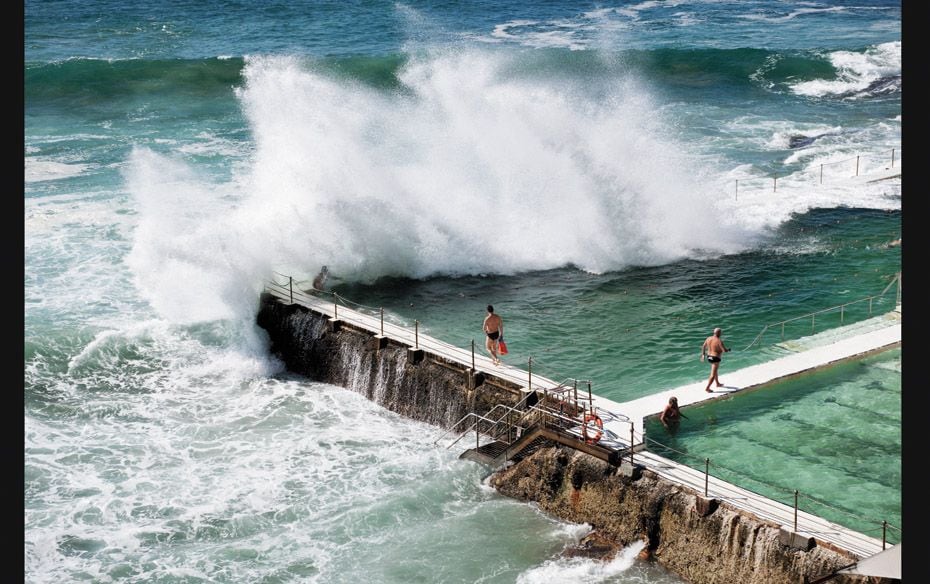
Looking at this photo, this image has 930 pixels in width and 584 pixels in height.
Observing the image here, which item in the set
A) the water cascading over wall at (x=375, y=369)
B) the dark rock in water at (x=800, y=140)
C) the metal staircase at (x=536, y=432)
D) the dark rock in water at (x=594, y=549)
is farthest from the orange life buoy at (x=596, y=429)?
the dark rock in water at (x=800, y=140)

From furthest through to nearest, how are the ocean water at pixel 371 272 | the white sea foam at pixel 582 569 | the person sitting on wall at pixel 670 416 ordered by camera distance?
1. the person sitting on wall at pixel 670 416
2. the ocean water at pixel 371 272
3. the white sea foam at pixel 582 569

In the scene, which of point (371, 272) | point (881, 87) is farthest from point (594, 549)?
point (881, 87)

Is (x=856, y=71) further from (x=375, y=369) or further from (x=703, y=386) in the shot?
(x=375, y=369)

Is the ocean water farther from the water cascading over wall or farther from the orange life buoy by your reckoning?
the orange life buoy

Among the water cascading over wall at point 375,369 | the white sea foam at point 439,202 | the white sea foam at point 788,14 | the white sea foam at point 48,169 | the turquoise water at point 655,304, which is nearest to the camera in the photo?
the water cascading over wall at point 375,369

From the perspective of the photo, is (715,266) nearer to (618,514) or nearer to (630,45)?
(618,514)

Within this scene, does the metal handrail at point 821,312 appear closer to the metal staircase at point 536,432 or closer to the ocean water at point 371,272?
the ocean water at point 371,272

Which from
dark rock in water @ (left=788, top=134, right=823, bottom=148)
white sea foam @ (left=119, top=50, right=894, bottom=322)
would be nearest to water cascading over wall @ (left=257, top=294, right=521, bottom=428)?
white sea foam @ (left=119, top=50, right=894, bottom=322)
